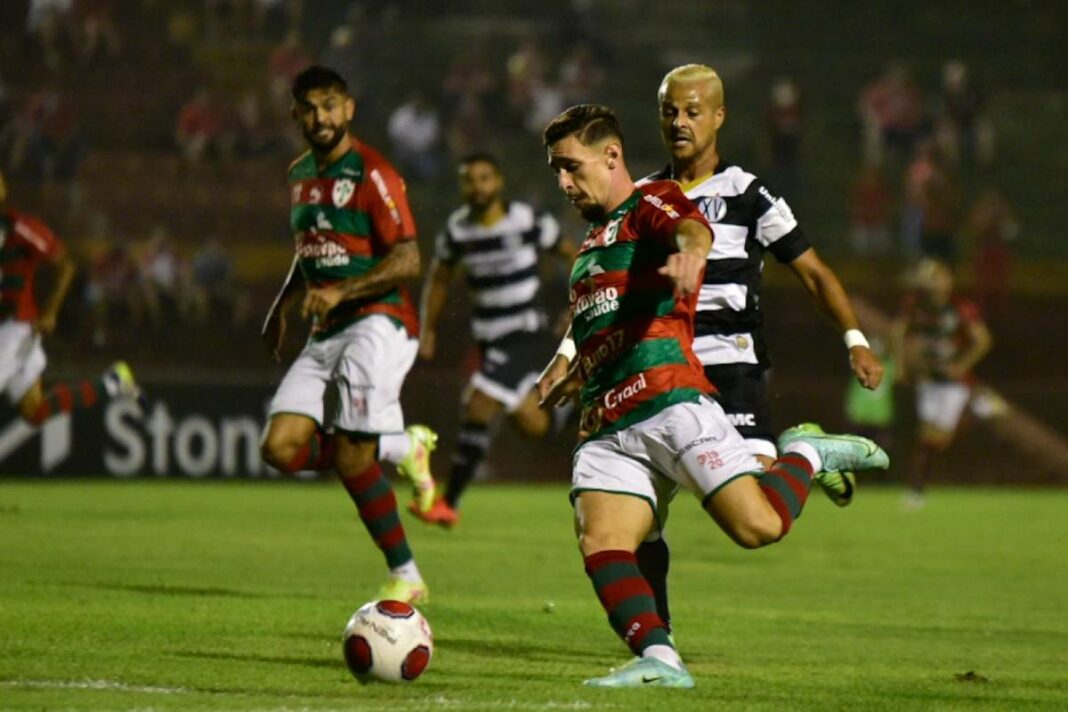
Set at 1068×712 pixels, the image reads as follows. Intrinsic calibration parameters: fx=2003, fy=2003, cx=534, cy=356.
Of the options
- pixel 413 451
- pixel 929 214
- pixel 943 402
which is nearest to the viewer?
pixel 413 451

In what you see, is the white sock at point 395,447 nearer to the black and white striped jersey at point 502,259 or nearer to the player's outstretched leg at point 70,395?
the black and white striped jersey at point 502,259

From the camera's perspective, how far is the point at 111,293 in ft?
74.9

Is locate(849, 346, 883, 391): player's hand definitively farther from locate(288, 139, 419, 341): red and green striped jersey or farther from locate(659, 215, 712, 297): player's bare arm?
locate(288, 139, 419, 341): red and green striped jersey

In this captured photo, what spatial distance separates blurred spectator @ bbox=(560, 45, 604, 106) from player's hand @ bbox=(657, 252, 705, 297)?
2175cm

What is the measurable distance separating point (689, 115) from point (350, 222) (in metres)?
2.31

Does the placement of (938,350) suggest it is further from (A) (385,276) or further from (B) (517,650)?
(B) (517,650)

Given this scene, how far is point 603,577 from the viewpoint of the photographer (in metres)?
6.22

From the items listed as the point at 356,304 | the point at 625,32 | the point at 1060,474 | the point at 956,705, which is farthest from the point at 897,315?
the point at 956,705

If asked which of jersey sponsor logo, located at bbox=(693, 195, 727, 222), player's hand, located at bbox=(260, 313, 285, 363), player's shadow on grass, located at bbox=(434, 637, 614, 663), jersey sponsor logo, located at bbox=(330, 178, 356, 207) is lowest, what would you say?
player's shadow on grass, located at bbox=(434, 637, 614, 663)

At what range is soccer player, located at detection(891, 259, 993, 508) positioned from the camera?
63.8ft

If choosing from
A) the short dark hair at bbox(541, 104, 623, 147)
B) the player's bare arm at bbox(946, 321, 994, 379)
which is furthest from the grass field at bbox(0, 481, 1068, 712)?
the player's bare arm at bbox(946, 321, 994, 379)

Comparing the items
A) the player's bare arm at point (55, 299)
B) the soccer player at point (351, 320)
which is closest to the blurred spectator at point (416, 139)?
the player's bare arm at point (55, 299)

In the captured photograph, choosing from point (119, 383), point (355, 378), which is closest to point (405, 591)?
point (355, 378)

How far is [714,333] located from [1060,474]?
17182 mm
